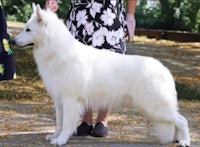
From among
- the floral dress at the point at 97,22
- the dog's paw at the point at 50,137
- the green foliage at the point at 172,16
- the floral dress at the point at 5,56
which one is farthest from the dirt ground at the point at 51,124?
the green foliage at the point at 172,16

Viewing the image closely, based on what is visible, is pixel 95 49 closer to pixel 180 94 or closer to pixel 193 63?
pixel 180 94

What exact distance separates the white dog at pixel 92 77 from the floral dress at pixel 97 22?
33 centimetres

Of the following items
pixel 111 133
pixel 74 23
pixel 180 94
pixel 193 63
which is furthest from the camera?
pixel 193 63

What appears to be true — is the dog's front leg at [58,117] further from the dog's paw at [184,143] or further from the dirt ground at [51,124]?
the dog's paw at [184,143]

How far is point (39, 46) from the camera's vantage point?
547 cm

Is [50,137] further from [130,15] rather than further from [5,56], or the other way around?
[130,15]

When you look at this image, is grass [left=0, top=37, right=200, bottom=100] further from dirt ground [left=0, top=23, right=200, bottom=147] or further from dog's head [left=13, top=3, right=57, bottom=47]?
dog's head [left=13, top=3, right=57, bottom=47]

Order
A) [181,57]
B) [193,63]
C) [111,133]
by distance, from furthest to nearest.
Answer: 1. [181,57]
2. [193,63]
3. [111,133]

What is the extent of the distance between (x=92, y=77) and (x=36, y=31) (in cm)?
78

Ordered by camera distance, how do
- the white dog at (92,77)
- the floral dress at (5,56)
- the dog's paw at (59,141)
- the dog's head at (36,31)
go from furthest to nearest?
1. the dog's paw at (59,141)
2. the white dog at (92,77)
3. the dog's head at (36,31)
4. the floral dress at (5,56)

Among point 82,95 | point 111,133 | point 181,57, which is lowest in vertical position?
point 181,57

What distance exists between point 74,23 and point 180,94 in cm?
419

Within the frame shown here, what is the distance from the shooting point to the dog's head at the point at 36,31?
5348 millimetres

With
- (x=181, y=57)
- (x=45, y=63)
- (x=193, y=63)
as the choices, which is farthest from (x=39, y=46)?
(x=181, y=57)
